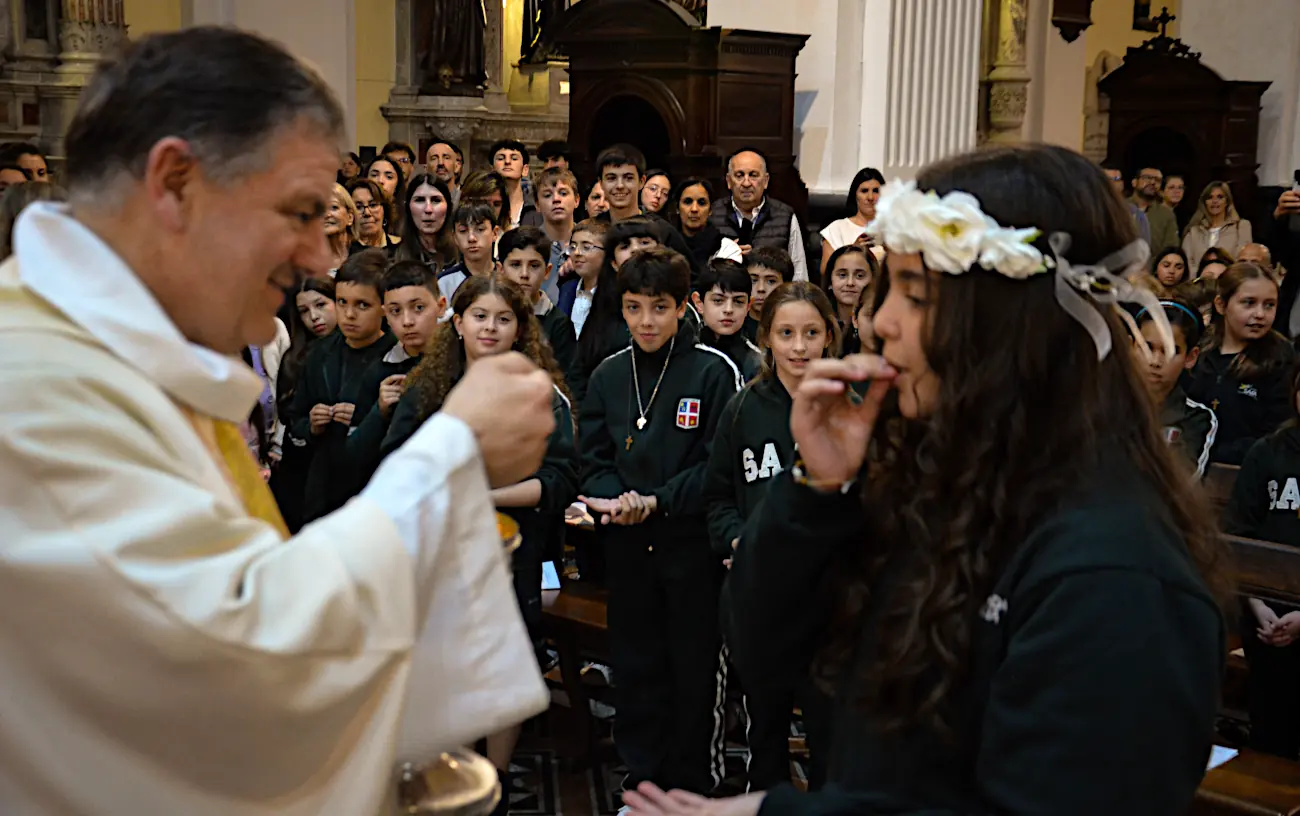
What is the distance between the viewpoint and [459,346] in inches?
172

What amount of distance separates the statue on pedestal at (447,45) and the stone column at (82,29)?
392 centimetres

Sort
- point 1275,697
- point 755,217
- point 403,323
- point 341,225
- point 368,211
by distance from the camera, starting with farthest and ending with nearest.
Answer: point 755,217
point 368,211
point 341,225
point 403,323
point 1275,697

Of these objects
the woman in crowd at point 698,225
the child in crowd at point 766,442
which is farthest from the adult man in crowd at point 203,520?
the woman in crowd at point 698,225

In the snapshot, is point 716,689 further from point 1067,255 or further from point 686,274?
point 1067,255

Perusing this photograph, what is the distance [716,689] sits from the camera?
4262 millimetres

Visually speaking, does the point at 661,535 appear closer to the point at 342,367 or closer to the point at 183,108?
the point at 342,367

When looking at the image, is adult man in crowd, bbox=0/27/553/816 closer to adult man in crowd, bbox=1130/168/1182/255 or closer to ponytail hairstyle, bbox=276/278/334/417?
ponytail hairstyle, bbox=276/278/334/417

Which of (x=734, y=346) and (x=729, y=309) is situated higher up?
(x=729, y=309)

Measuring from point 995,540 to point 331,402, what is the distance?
12.4ft

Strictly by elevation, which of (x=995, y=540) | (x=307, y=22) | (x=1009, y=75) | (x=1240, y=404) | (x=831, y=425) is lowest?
(x=1240, y=404)

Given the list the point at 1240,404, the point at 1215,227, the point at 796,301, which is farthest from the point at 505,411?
the point at 1215,227

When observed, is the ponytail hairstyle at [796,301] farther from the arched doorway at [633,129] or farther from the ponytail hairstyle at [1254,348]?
the arched doorway at [633,129]

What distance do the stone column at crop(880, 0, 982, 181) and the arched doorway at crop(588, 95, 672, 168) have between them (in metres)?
2.15

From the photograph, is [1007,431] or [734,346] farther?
[734,346]
